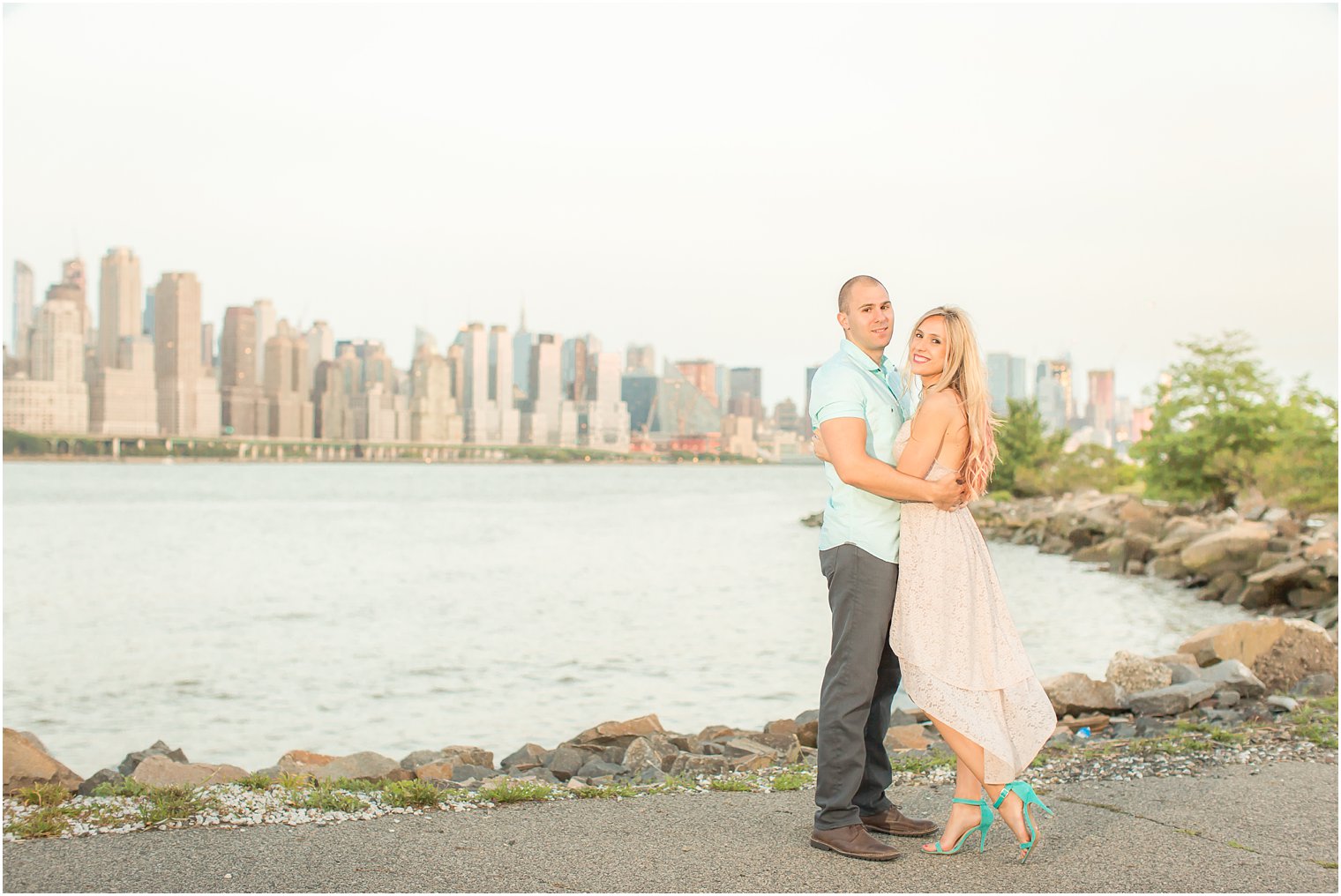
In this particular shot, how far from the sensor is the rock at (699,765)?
8.30 meters

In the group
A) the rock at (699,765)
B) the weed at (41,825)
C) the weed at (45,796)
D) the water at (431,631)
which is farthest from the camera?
the water at (431,631)

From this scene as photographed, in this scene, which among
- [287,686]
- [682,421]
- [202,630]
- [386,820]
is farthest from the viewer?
[682,421]

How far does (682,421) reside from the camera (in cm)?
13550

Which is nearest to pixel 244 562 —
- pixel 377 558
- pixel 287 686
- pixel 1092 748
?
pixel 377 558

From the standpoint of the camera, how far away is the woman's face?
511cm

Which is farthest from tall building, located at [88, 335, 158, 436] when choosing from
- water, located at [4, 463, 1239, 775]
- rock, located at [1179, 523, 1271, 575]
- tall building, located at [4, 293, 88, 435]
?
rock, located at [1179, 523, 1271, 575]

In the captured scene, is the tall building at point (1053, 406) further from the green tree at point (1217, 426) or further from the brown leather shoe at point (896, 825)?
the brown leather shoe at point (896, 825)

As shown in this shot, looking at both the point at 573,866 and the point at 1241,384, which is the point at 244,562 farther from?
the point at 573,866

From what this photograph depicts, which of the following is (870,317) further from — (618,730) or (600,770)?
(618,730)

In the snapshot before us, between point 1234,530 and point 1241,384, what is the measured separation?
16.6m

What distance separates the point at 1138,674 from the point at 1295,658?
1.38m

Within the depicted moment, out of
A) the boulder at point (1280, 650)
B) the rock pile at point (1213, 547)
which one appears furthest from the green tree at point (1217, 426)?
the boulder at point (1280, 650)

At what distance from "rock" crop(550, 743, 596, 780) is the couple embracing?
399cm

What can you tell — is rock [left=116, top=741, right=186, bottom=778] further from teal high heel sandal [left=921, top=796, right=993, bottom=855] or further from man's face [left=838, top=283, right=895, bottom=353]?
man's face [left=838, top=283, right=895, bottom=353]
